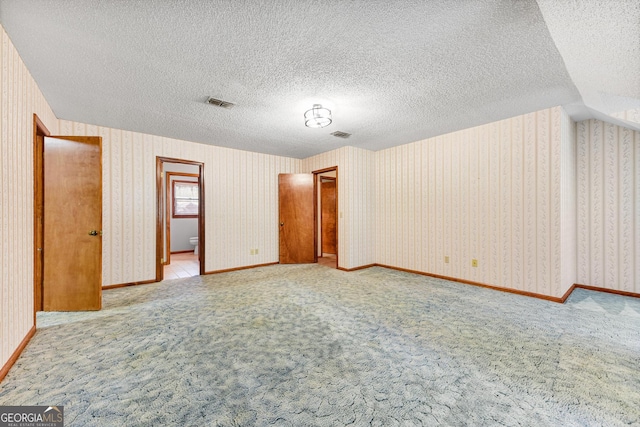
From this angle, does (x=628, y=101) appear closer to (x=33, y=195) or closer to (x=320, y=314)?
(x=320, y=314)

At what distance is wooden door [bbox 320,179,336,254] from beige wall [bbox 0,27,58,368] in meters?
5.35

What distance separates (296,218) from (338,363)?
13.1ft

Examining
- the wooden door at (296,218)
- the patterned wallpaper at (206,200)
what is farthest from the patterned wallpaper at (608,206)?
the patterned wallpaper at (206,200)

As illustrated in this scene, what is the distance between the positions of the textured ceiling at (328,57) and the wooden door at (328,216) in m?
3.81

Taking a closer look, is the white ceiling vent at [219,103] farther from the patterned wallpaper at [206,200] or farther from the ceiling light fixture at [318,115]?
the patterned wallpaper at [206,200]

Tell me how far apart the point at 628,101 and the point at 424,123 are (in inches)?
78.3

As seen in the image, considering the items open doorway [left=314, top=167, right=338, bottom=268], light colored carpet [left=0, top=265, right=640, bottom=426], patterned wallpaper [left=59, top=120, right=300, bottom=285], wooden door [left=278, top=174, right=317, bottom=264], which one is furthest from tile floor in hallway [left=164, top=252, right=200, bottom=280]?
open doorway [left=314, top=167, right=338, bottom=268]

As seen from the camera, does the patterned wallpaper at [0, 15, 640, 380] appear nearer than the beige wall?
No

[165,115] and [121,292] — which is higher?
[165,115]

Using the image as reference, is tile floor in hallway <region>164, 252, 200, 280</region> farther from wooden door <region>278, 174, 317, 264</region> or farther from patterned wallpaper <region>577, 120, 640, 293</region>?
patterned wallpaper <region>577, 120, 640, 293</region>

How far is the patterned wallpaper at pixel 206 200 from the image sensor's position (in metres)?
3.85

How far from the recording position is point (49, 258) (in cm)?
285

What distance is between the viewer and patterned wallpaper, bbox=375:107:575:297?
320 cm

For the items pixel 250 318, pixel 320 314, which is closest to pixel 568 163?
pixel 320 314
